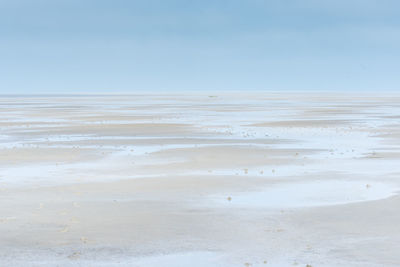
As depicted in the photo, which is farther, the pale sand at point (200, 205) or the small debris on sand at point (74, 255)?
the pale sand at point (200, 205)

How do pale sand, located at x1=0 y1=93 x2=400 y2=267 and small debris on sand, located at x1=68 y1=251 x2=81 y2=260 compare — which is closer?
small debris on sand, located at x1=68 y1=251 x2=81 y2=260

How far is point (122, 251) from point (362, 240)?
12.9 ft

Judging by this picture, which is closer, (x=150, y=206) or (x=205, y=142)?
(x=150, y=206)

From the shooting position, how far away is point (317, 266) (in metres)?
10.9

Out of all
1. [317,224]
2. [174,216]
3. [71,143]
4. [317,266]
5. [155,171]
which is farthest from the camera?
[71,143]

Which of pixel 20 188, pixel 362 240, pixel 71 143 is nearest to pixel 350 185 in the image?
pixel 362 240

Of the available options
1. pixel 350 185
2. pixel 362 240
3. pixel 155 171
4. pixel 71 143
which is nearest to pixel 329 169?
pixel 350 185

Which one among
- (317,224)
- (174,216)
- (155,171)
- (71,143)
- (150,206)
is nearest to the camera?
(317,224)

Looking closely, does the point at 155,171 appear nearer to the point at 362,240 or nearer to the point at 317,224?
the point at 317,224

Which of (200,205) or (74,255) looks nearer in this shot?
(74,255)

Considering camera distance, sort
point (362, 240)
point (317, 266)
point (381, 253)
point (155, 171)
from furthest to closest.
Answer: point (155, 171) → point (362, 240) → point (381, 253) → point (317, 266)

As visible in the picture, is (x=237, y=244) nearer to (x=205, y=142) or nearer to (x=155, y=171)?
(x=155, y=171)

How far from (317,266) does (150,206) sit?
5945mm

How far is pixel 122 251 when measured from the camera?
11.9 metres
